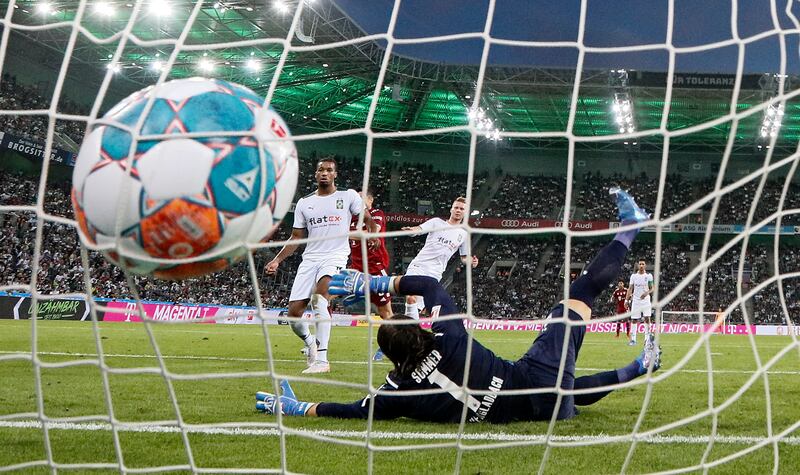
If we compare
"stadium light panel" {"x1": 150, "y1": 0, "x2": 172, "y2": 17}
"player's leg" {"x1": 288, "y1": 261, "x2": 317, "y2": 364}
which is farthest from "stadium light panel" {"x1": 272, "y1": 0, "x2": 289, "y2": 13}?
"player's leg" {"x1": 288, "y1": 261, "x2": 317, "y2": 364}

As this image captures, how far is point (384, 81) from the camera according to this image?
26.8 metres

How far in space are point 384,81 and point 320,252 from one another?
68.0 feet

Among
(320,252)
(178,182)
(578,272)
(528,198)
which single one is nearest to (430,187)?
(528,198)

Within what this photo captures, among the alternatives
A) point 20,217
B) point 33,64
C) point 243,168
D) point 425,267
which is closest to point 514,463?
point 243,168

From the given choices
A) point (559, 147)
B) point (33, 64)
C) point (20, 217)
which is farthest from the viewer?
point (559, 147)

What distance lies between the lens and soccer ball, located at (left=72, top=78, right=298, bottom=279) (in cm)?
223

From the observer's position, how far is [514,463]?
2928mm

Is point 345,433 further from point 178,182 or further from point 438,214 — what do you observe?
point 438,214

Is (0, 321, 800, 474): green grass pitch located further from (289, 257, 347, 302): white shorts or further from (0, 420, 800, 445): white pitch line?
(289, 257, 347, 302): white shorts

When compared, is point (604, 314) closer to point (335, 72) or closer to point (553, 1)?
point (335, 72)

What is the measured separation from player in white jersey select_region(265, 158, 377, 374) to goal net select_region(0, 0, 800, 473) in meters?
0.39

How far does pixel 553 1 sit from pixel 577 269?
533 inches

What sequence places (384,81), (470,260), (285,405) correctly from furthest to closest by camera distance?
(384,81), (285,405), (470,260)

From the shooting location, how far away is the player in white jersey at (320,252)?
6633 mm
